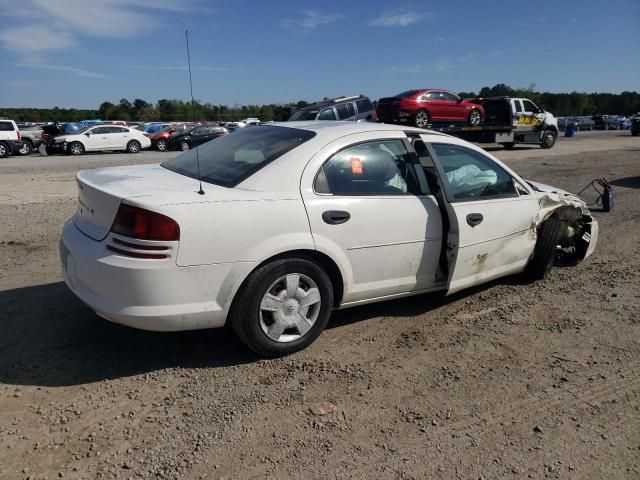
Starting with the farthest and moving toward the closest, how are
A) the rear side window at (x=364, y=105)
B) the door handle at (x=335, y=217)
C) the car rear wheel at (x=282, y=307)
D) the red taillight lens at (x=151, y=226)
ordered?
the rear side window at (x=364, y=105), the door handle at (x=335, y=217), the car rear wheel at (x=282, y=307), the red taillight lens at (x=151, y=226)

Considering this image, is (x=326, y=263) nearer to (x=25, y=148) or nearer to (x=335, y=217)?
(x=335, y=217)

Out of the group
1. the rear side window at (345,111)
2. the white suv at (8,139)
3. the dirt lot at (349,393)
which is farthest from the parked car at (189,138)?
the dirt lot at (349,393)

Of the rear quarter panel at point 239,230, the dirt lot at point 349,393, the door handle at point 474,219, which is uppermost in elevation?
the rear quarter panel at point 239,230

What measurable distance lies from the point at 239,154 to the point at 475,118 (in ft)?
60.2

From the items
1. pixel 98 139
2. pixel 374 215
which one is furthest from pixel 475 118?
pixel 98 139

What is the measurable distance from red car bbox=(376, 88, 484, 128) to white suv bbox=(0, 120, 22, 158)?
56.1 feet

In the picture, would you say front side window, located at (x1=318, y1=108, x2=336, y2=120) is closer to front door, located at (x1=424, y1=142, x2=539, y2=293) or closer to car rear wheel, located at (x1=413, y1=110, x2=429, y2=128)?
car rear wheel, located at (x1=413, y1=110, x2=429, y2=128)

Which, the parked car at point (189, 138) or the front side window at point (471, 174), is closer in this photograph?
the front side window at point (471, 174)

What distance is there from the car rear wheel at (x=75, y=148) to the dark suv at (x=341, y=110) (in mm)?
12968

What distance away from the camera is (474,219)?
412 cm

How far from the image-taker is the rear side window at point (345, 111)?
19.1 m

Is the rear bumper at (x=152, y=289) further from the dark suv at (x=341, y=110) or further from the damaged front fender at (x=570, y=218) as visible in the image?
the dark suv at (x=341, y=110)

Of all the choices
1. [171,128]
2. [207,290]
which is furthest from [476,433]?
[171,128]

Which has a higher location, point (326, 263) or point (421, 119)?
point (421, 119)
